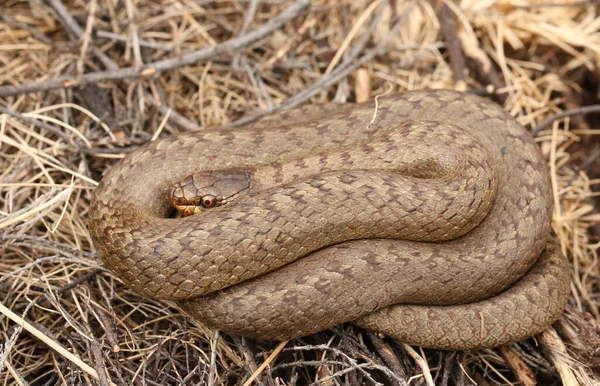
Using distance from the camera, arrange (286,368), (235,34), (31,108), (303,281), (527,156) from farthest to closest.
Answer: (235,34) → (31,108) → (527,156) → (286,368) → (303,281)

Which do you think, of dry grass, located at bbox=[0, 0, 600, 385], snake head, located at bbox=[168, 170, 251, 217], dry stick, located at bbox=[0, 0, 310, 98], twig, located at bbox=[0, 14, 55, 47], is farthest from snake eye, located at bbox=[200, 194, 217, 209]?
twig, located at bbox=[0, 14, 55, 47]

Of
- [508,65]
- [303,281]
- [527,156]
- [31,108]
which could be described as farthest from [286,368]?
[508,65]

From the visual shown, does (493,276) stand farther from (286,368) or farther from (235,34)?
(235,34)

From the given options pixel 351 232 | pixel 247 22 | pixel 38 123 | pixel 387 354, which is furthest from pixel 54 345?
pixel 247 22

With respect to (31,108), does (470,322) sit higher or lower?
lower

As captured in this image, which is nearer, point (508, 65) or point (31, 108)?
point (31, 108)

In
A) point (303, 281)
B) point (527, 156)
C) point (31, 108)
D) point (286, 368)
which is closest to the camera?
point (303, 281)

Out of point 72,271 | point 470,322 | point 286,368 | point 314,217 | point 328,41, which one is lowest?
point 286,368
